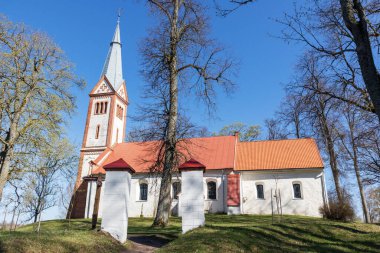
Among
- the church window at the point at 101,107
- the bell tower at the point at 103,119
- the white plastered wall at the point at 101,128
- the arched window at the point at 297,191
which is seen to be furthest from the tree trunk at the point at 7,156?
the arched window at the point at 297,191

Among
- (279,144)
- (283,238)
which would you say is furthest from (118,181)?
(279,144)

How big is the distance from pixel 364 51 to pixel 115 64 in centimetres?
3503

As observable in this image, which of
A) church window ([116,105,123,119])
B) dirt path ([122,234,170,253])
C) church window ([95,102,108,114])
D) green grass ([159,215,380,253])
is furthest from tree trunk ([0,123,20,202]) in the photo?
church window ([116,105,123,119])

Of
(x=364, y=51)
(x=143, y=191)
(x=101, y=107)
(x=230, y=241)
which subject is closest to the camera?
(x=364, y=51)

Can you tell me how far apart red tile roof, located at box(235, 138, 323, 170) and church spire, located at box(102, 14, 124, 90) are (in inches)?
672

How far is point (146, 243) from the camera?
10055 mm

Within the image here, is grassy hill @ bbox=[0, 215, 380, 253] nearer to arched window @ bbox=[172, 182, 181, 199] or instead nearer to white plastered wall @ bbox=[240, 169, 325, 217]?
white plastered wall @ bbox=[240, 169, 325, 217]

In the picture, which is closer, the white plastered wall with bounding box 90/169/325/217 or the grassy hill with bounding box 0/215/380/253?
the grassy hill with bounding box 0/215/380/253

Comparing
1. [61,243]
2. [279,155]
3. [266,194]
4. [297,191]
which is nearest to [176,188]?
[266,194]

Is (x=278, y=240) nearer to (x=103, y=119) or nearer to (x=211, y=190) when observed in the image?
(x=211, y=190)

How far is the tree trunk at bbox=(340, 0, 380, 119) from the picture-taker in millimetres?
6196

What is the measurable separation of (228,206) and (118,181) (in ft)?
52.4

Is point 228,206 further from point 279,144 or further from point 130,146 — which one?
point 130,146

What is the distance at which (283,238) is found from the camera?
9.02 m
